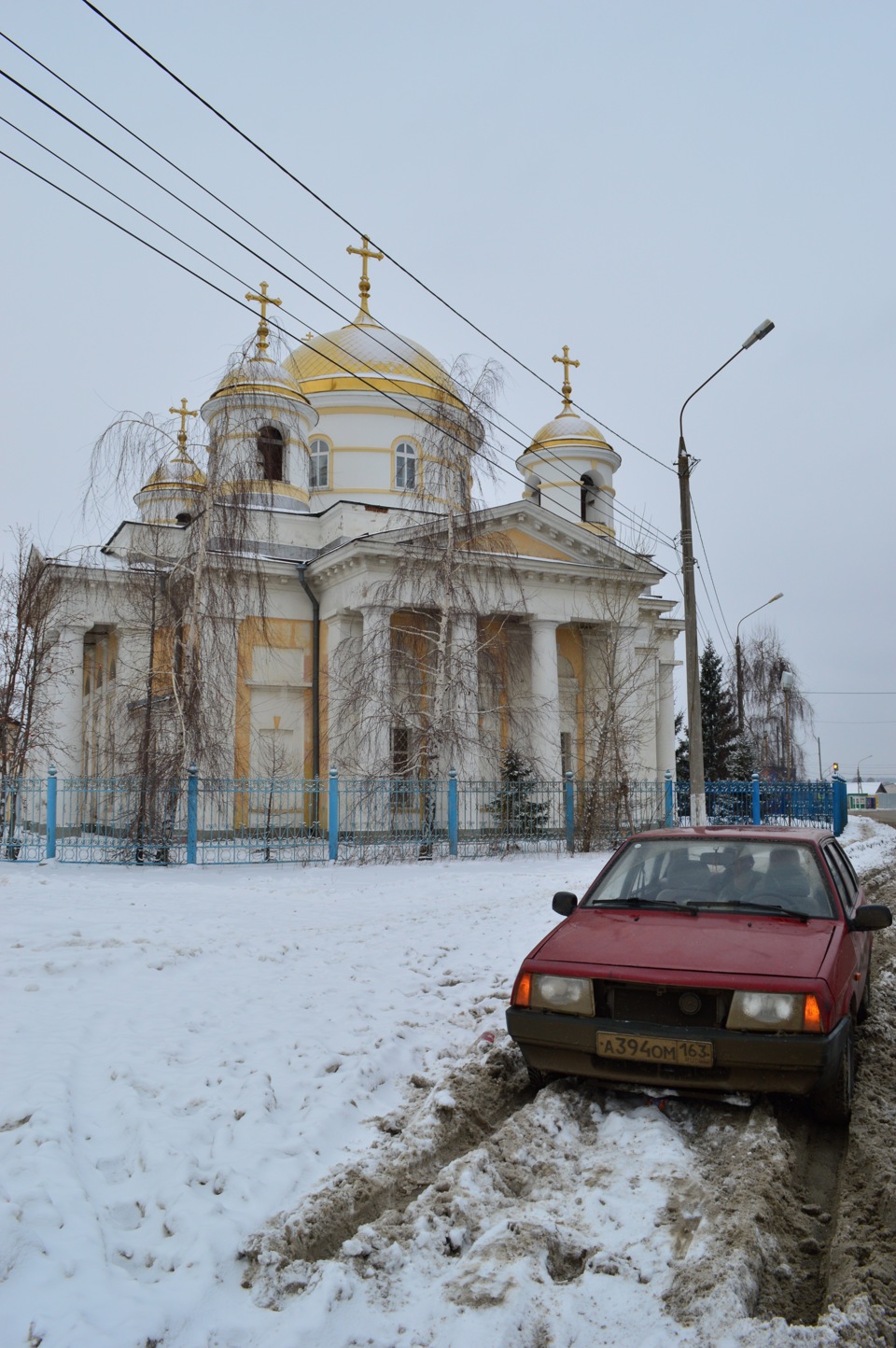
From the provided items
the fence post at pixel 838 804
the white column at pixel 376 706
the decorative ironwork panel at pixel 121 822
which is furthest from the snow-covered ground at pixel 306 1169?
the fence post at pixel 838 804

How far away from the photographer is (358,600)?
2436cm

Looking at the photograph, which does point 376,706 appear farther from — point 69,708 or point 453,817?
point 69,708

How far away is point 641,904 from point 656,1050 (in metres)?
1.22

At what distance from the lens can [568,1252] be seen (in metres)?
3.60

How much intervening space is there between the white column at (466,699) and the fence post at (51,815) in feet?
23.6

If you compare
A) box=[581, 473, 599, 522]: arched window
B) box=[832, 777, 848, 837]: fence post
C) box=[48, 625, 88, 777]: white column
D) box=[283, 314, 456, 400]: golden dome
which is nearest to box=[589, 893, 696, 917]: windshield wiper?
box=[48, 625, 88, 777]: white column

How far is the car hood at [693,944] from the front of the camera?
15.9ft

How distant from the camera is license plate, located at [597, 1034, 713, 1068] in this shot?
4613mm

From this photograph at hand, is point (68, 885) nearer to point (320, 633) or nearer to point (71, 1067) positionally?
point (71, 1067)

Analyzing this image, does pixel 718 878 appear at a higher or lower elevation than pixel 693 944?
higher

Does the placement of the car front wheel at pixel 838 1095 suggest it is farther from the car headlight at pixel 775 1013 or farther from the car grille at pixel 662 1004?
the car grille at pixel 662 1004

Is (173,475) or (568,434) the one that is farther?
(568,434)

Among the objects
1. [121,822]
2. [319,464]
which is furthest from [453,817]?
[319,464]

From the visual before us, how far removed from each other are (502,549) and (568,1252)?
1993 cm
